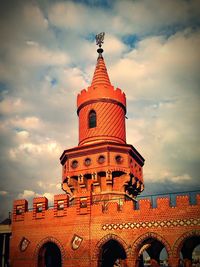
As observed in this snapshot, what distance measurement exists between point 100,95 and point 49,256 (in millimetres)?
12530

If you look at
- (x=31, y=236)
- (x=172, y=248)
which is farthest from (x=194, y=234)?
(x=31, y=236)

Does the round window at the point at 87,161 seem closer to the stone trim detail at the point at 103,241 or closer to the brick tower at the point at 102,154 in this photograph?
the brick tower at the point at 102,154

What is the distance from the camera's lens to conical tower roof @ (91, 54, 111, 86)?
1146 inches

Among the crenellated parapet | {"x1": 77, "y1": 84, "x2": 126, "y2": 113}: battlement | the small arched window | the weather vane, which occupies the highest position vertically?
the weather vane

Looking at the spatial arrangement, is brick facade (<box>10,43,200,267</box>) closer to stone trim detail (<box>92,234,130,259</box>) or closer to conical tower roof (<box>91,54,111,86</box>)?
stone trim detail (<box>92,234,130,259</box>)

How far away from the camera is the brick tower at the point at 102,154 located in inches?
955

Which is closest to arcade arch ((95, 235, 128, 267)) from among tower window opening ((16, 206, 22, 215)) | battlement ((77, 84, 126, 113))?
tower window opening ((16, 206, 22, 215))

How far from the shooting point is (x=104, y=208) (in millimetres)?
21531

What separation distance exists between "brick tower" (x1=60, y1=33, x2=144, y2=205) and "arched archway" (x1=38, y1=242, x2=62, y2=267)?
12.5 feet

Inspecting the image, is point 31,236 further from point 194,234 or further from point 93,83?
point 93,83

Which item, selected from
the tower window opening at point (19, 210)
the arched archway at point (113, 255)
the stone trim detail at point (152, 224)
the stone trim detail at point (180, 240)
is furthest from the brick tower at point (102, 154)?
the stone trim detail at point (180, 240)

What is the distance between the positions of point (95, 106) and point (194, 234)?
12.7 m

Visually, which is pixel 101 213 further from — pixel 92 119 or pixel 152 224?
pixel 92 119

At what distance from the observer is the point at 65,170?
86.4 feet
